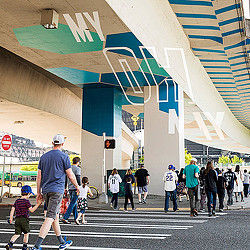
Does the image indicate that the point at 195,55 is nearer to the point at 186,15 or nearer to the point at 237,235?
the point at 186,15

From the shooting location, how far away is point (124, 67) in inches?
642

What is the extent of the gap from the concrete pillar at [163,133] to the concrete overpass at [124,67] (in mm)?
56

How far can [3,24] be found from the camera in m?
11.0

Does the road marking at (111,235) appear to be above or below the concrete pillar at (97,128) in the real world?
below

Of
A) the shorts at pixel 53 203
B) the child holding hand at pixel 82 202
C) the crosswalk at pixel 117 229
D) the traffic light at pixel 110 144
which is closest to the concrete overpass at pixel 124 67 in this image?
the traffic light at pixel 110 144

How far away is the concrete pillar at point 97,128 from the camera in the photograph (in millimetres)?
21219

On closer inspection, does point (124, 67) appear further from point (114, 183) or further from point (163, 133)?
point (163, 133)

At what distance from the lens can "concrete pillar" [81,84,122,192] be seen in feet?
69.6

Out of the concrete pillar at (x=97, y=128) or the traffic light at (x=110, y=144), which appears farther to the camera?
the concrete pillar at (x=97, y=128)

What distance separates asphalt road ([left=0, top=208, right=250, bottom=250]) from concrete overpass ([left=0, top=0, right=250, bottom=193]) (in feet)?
16.6

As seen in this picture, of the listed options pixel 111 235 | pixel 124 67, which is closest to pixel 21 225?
pixel 111 235

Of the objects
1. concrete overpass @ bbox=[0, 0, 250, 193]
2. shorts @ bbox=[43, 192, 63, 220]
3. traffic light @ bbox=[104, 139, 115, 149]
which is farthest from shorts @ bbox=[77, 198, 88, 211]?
traffic light @ bbox=[104, 139, 115, 149]

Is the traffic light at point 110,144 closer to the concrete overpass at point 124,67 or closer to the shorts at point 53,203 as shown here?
the concrete overpass at point 124,67

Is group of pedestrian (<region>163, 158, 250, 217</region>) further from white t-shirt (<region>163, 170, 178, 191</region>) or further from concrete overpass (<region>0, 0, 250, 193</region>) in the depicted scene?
concrete overpass (<region>0, 0, 250, 193</region>)
